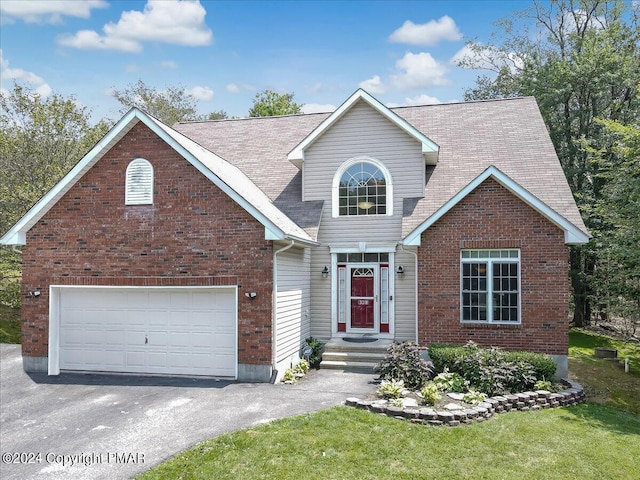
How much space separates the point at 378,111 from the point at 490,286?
19.8ft

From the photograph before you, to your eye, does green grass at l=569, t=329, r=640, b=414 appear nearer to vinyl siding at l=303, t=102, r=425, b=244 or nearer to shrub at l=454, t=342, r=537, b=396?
shrub at l=454, t=342, r=537, b=396

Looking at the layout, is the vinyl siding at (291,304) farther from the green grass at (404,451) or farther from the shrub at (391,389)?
the green grass at (404,451)

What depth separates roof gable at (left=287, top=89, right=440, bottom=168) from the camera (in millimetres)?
13883

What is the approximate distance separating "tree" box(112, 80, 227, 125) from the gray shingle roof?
19590 millimetres

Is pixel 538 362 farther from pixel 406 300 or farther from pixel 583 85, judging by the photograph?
pixel 583 85

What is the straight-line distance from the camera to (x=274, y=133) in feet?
59.4

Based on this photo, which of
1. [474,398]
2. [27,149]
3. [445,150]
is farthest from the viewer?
[27,149]

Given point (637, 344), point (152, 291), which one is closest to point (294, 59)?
point (152, 291)

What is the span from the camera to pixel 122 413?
9.03 meters

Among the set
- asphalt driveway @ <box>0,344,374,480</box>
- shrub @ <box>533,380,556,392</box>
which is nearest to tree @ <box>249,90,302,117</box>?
asphalt driveway @ <box>0,344,374,480</box>

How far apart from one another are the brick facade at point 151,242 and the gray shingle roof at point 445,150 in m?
3.12

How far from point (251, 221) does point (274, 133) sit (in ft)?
25.0

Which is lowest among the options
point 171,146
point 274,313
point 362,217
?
point 274,313

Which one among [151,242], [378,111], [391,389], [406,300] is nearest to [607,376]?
[406,300]
